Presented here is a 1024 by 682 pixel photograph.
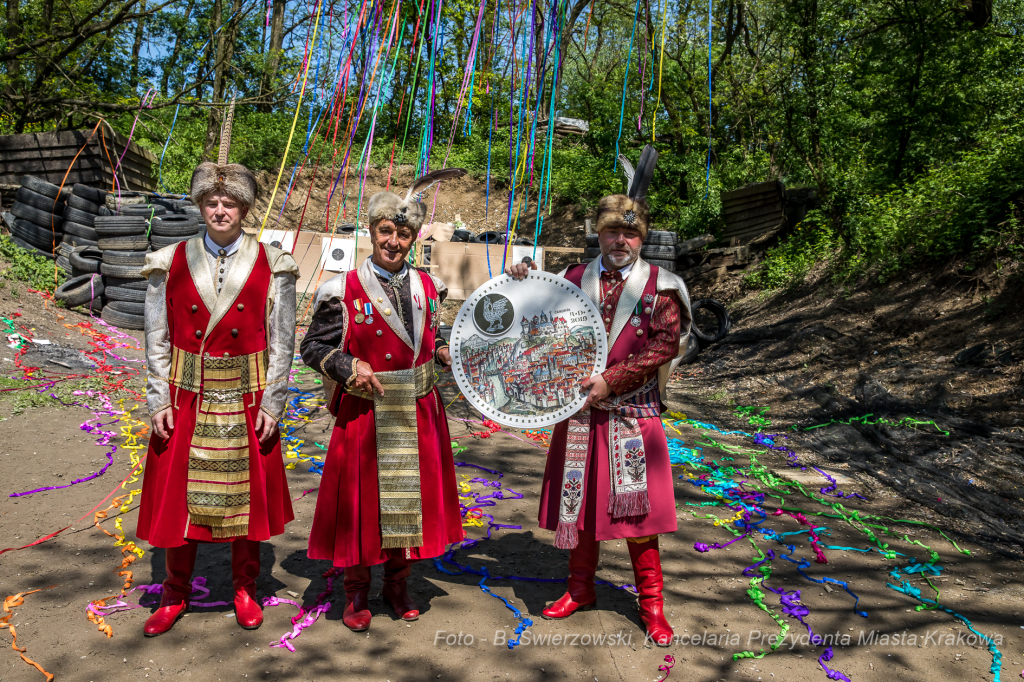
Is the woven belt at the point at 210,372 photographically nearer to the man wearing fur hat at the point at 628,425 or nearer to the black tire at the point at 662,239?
the man wearing fur hat at the point at 628,425

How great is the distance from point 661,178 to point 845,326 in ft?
24.3

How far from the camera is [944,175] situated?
29.9ft

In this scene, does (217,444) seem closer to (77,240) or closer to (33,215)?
(77,240)

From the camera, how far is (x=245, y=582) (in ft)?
9.00

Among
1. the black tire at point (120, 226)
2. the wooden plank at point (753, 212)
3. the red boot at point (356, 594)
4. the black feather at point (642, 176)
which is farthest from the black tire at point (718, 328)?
the black tire at point (120, 226)

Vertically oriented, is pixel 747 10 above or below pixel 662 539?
above

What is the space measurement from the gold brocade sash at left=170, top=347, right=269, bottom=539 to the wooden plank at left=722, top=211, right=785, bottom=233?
11.4 meters

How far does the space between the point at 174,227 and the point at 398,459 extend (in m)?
7.50

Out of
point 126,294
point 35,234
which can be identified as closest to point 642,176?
point 126,294

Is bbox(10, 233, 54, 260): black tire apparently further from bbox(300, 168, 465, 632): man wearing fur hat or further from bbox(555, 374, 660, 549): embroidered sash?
bbox(555, 374, 660, 549): embroidered sash

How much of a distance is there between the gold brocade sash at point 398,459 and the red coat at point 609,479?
56 centimetres

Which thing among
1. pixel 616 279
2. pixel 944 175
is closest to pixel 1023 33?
pixel 944 175

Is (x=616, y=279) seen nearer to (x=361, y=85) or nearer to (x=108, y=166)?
(x=361, y=85)

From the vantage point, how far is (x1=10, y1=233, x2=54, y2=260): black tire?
9.23m
